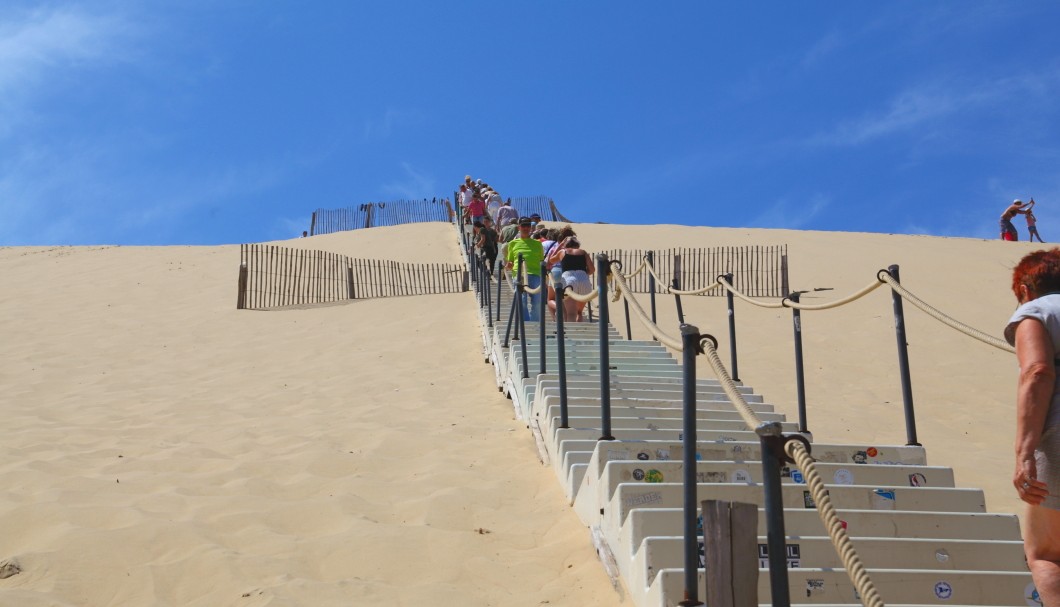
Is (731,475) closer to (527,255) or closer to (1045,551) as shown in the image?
(1045,551)

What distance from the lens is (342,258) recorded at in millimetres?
18469

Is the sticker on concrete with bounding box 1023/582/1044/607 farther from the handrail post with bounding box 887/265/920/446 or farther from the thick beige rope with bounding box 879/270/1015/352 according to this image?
the handrail post with bounding box 887/265/920/446

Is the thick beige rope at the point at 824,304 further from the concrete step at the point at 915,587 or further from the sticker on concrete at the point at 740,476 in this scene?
the concrete step at the point at 915,587

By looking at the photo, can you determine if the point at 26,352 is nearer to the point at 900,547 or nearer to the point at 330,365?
the point at 330,365

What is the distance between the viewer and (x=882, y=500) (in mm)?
4066

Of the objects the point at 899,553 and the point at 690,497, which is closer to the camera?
the point at 690,497

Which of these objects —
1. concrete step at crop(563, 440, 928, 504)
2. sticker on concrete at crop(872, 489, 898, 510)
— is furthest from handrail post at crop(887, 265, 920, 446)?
sticker on concrete at crop(872, 489, 898, 510)

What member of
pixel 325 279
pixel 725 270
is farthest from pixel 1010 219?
pixel 325 279

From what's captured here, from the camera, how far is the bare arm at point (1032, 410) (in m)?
2.70

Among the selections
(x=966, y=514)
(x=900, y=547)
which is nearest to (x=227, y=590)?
(x=900, y=547)

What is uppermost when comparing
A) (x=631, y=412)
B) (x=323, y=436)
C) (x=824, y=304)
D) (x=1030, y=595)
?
(x=824, y=304)

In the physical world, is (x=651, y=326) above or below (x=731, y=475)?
above

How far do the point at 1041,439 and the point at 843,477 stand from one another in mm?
1701

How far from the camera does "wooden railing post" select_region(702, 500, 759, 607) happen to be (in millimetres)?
2410
